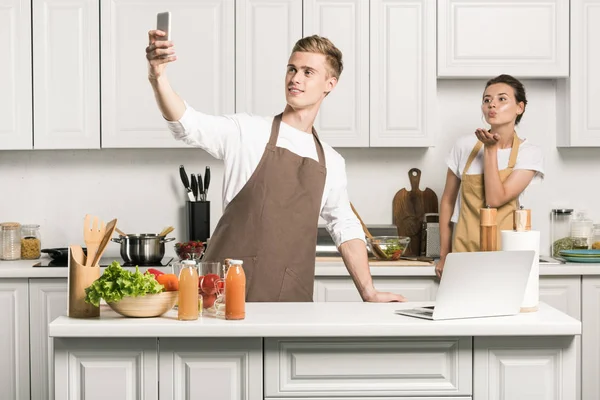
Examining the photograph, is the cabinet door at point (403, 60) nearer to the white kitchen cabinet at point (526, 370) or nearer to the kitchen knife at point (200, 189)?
the kitchen knife at point (200, 189)

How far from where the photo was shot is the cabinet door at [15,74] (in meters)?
4.42

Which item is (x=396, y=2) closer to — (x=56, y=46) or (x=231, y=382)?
(x=56, y=46)

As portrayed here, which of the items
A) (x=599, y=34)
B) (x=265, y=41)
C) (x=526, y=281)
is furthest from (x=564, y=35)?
(x=526, y=281)

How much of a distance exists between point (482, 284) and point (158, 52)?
3.71 ft

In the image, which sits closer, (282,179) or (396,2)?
(282,179)

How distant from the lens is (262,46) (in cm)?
442

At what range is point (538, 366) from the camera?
242 centimetres

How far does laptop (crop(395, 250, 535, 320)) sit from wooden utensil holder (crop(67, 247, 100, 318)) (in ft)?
3.11

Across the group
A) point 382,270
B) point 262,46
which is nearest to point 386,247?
point 382,270

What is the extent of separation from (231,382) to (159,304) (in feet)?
1.00

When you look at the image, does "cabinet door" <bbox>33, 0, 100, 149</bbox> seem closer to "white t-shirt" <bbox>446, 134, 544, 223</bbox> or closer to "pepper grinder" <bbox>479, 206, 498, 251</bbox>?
"white t-shirt" <bbox>446, 134, 544, 223</bbox>

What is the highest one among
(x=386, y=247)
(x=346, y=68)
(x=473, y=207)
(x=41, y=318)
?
(x=346, y=68)

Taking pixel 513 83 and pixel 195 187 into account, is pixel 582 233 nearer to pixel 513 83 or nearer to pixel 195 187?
pixel 513 83

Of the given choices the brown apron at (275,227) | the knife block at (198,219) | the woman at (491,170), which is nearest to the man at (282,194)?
the brown apron at (275,227)
